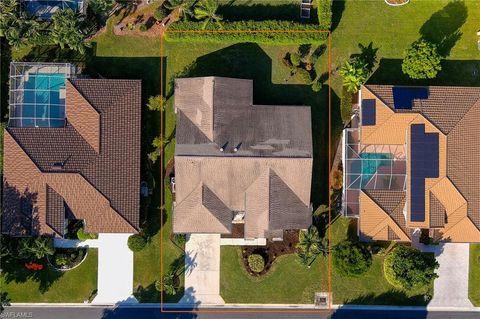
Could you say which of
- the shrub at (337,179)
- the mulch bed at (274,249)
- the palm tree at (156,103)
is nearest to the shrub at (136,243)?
the mulch bed at (274,249)

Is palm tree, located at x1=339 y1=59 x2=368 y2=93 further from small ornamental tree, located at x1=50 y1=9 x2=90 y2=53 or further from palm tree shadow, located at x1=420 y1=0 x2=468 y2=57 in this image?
small ornamental tree, located at x1=50 y1=9 x2=90 y2=53

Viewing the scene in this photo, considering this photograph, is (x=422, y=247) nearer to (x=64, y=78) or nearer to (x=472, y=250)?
(x=472, y=250)

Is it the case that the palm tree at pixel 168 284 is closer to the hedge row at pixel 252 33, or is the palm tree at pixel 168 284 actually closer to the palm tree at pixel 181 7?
the hedge row at pixel 252 33

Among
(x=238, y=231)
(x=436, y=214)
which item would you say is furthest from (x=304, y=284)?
(x=436, y=214)

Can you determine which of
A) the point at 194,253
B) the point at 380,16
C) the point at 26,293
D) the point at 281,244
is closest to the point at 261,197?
the point at 281,244

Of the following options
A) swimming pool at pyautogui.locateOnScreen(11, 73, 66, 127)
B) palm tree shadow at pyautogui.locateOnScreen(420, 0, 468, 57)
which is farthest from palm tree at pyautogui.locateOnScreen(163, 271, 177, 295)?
palm tree shadow at pyautogui.locateOnScreen(420, 0, 468, 57)

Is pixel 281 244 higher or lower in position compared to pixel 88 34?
lower
